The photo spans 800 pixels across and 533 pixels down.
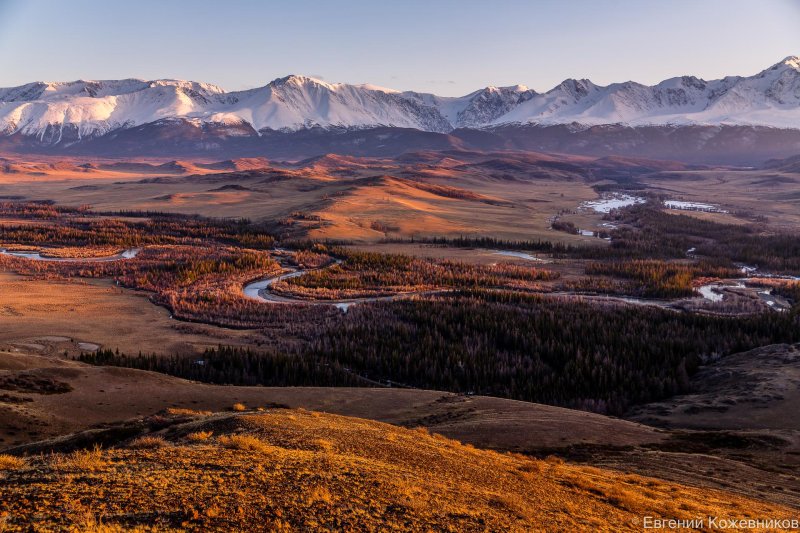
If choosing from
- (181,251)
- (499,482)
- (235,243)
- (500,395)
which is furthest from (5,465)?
(235,243)

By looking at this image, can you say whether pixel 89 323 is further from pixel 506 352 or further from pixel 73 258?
pixel 73 258

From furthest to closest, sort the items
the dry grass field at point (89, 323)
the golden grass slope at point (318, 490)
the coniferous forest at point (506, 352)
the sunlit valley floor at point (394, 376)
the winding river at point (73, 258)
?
the winding river at point (73, 258) < the dry grass field at point (89, 323) < the coniferous forest at point (506, 352) < the sunlit valley floor at point (394, 376) < the golden grass slope at point (318, 490)

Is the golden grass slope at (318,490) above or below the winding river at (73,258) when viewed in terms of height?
above

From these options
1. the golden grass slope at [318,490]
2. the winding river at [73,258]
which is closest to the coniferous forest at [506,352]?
the golden grass slope at [318,490]

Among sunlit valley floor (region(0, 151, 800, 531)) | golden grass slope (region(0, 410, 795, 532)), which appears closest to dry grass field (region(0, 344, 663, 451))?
sunlit valley floor (region(0, 151, 800, 531))

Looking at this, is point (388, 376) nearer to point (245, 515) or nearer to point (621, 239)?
point (245, 515)

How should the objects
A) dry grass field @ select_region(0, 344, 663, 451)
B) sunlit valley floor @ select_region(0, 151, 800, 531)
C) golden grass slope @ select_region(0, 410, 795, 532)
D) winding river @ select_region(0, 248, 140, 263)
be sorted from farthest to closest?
winding river @ select_region(0, 248, 140, 263)
dry grass field @ select_region(0, 344, 663, 451)
sunlit valley floor @ select_region(0, 151, 800, 531)
golden grass slope @ select_region(0, 410, 795, 532)

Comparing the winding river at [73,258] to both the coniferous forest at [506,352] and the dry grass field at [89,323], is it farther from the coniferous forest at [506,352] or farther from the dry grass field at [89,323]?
the coniferous forest at [506,352]

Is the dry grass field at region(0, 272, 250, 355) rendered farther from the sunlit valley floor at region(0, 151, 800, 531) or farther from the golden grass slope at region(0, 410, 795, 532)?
the golden grass slope at region(0, 410, 795, 532)
